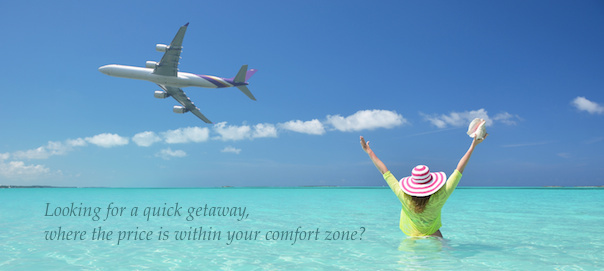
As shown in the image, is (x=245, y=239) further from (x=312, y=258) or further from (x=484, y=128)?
(x=484, y=128)

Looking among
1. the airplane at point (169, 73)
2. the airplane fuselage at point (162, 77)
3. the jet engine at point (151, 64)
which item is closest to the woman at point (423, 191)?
the airplane at point (169, 73)

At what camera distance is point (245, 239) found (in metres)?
10.2

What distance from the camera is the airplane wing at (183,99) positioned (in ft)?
129

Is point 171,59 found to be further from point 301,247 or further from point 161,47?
point 301,247

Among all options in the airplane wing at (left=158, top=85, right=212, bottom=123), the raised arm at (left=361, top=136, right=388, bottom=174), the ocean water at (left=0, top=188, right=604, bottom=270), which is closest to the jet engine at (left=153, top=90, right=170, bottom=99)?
the airplane wing at (left=158, top=85, right=212, bottom=123)

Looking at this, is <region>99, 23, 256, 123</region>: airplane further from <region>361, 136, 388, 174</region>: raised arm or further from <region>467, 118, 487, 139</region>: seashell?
<region>467, 118, 487, 139</region>: seashell

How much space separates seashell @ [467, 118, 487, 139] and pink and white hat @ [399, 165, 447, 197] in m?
0.74

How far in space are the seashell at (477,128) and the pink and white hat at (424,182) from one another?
740mm

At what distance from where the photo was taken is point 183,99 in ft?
135

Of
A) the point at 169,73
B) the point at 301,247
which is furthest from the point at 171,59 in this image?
the point at 301,247

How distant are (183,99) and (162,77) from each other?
6433 millimetres

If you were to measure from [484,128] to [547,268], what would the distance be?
129 inches

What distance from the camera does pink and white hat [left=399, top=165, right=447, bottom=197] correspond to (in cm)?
545

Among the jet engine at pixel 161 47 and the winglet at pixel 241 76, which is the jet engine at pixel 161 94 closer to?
the jet engine at pixel 161 47
